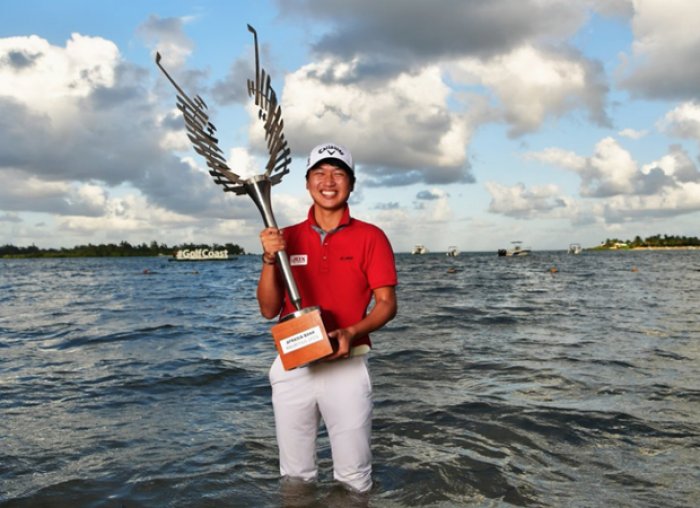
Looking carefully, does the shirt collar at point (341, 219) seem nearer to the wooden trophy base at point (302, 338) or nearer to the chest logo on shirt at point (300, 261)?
the chest logo on shirt at point (300, 261)

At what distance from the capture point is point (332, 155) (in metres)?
3.84

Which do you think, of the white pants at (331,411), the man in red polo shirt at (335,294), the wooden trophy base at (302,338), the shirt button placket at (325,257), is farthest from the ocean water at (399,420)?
the shirt button placket at (325,257)

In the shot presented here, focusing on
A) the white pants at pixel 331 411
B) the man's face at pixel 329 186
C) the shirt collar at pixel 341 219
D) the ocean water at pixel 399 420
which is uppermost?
the man's face at pixel 329 186

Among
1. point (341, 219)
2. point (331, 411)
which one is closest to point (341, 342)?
point (331, 411)

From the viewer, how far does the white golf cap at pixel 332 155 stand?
3.85 meters

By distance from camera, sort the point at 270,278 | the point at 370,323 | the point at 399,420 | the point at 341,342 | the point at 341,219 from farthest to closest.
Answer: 1. the point at 399,420
2. the point at 341,219
3. the point at 270,278
4. the point at 370,323
5. the point at 341,342

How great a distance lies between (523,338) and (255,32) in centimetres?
1339

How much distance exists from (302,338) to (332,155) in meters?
1.21

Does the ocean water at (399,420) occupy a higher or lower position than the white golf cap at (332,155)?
lower

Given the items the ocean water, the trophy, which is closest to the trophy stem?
the trophy

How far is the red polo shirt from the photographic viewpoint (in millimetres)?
3879

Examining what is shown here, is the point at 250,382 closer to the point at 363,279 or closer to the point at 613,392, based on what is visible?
the point at 613,392

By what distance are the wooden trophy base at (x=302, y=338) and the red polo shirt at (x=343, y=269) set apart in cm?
36

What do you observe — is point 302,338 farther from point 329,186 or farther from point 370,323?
point 329,186
